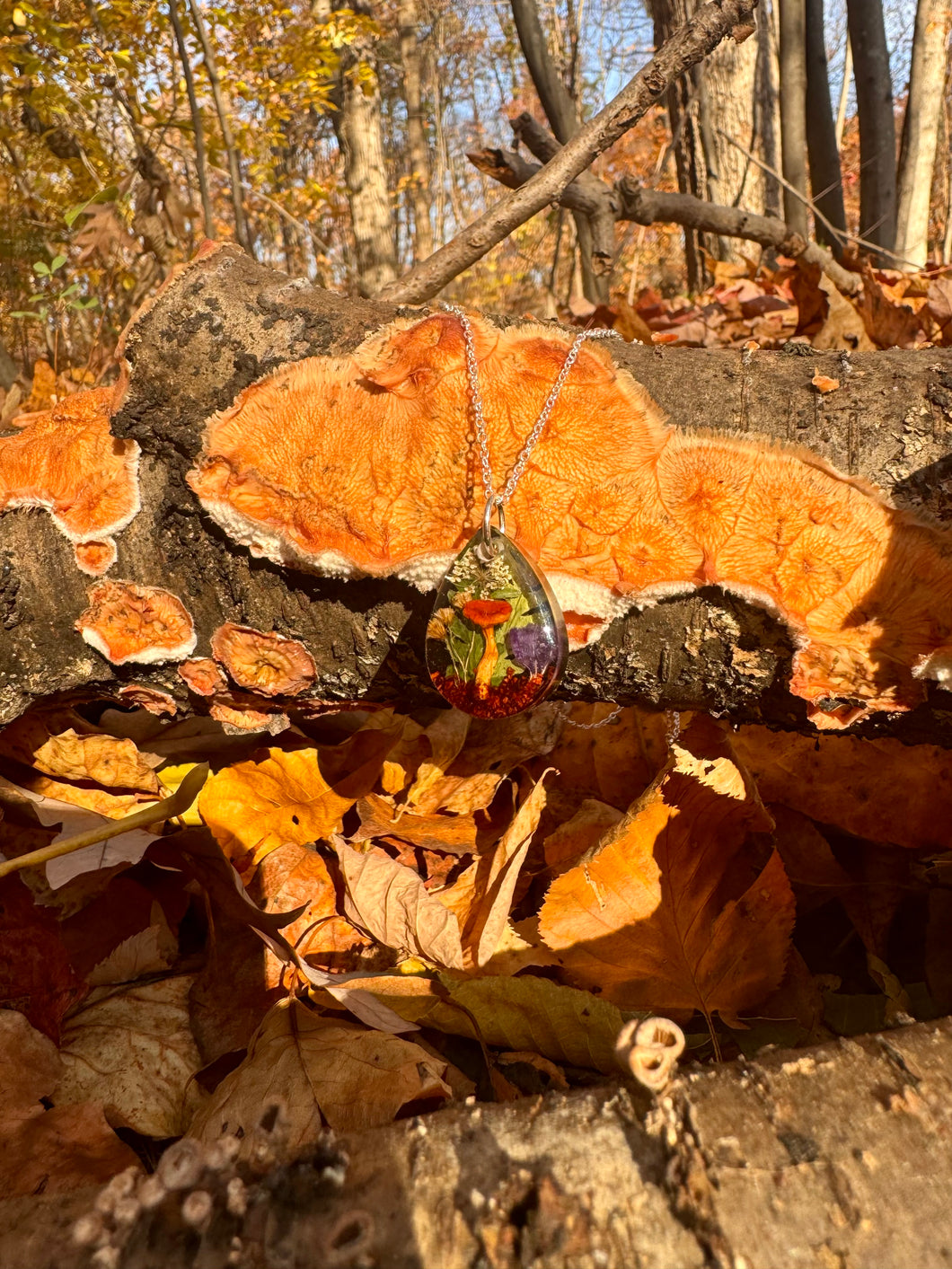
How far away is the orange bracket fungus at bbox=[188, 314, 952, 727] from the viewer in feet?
3.99

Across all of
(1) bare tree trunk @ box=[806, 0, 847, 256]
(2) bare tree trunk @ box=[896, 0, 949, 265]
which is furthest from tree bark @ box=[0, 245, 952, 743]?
(1) bare tree trunk @ box=[806, 0, 847, 256]

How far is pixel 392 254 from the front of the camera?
10766 millimetres

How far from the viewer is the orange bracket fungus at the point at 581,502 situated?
1.21 m

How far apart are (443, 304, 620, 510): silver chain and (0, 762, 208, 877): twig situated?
2.02 feet

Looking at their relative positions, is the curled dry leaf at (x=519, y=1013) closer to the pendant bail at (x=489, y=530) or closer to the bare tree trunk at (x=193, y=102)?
the pendant bail at (x=489, y=530)

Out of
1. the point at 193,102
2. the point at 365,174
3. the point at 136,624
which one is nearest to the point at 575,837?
the point at 136,624

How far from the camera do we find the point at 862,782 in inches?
64.6

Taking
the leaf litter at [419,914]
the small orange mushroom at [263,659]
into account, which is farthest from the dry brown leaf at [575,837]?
the small orange mushroom at [263,659]

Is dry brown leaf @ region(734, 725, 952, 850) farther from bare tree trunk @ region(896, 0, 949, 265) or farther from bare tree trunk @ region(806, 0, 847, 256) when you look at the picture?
bare tree trunk @ region(806, 0, 847, 256)

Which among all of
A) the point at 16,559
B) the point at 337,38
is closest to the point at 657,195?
the point at 16,559

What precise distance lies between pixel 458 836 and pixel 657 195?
2885 mm

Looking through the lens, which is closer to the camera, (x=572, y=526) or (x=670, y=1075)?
(x=670, y=1075)

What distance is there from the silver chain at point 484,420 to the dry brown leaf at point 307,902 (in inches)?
29.1

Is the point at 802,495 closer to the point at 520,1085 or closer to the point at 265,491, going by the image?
the point at 265,491
